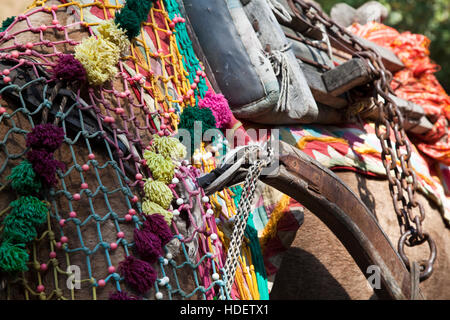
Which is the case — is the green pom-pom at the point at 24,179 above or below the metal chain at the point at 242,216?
above

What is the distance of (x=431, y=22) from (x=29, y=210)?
7.01 m

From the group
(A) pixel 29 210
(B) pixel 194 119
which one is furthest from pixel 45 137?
(B) pixel 194 119

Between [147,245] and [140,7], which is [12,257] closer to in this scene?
[147,245]

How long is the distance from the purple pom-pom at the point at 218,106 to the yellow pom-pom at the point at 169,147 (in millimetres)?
283

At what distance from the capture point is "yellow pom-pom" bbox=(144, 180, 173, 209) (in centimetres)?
140

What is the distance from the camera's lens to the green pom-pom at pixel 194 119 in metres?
1.60

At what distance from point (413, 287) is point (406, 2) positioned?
6.25 m

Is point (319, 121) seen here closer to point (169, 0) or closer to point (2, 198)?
point (169, 0)

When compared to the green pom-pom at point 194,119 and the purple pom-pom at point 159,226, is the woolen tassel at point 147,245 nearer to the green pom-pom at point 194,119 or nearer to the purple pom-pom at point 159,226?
the purple pom-pom at point 159,226

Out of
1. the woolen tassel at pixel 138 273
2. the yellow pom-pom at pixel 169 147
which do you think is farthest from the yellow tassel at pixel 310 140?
the woolen tassel at pixel 138 273

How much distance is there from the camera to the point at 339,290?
7.32 feet

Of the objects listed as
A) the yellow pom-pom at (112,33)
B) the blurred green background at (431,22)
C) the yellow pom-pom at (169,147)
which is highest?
the blurred green background at (431,22)

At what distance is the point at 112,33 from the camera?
1.46 meters
